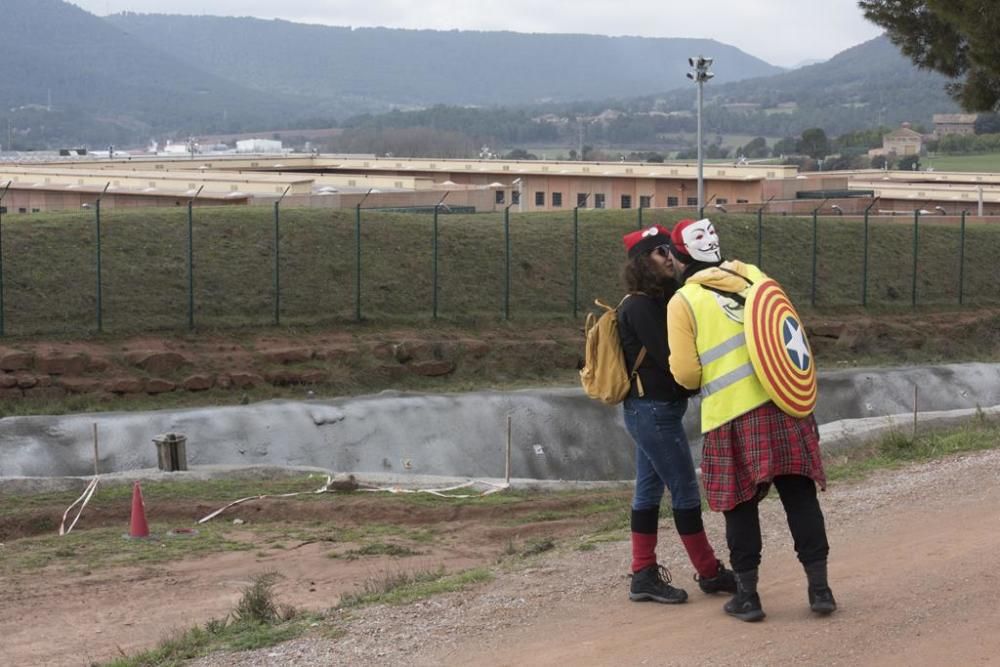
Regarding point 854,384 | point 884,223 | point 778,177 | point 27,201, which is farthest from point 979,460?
point 778,177

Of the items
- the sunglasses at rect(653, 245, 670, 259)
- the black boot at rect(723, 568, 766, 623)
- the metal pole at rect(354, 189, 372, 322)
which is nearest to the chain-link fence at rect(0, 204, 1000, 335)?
the metal pole at rect(354, 189, 372, 322)

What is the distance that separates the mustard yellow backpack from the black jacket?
0.03 metres

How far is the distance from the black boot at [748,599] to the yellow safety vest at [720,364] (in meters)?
0.79

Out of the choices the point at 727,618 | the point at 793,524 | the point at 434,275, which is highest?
the point at 793,524

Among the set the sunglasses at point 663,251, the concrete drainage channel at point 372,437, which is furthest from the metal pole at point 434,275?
the sunglasses at point 663,251

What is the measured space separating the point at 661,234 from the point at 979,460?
5732mm

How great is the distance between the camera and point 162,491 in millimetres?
16562

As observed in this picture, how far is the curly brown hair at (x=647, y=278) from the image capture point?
26.0 ft

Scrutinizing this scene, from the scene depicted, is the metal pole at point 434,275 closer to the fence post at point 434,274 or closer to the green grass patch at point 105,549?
the fence post at point 434,274

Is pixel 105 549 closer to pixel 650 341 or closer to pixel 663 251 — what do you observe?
pixel 650 341

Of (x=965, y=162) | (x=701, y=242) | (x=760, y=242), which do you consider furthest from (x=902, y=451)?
(x=965, y=162)

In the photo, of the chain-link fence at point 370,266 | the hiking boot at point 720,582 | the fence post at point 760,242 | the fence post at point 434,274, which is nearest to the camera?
the hiking boot at point 720,582

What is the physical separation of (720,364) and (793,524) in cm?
92

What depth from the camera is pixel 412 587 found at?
9.62m
